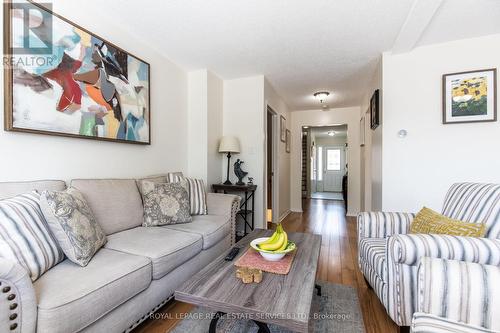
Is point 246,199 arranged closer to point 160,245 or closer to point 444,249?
point 160,245

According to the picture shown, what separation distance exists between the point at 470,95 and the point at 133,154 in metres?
3.48

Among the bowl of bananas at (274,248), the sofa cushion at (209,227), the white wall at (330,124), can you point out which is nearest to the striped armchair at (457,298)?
the bowl of bananas at (274,248)

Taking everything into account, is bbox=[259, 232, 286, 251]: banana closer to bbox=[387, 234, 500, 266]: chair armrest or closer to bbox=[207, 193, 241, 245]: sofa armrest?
bbox=[387, 234, 500, 266]: chair armrest

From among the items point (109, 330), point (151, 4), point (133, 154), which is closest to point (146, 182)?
point (133, 154)

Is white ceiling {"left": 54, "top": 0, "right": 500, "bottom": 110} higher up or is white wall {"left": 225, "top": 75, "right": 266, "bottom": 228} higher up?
white ceiling {"left": 54, "top": 0, "right": 500, "bottom": 110}

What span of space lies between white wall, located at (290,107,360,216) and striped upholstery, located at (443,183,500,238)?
335 cm

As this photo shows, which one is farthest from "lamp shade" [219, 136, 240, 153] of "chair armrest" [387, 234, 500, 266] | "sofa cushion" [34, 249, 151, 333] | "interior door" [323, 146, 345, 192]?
"interior door" [323, 146, 345, 192]

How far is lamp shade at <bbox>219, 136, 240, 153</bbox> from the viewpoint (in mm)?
3281

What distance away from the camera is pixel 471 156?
8.04ft

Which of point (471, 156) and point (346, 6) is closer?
point (346, 6)

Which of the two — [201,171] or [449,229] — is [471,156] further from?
[201,171]

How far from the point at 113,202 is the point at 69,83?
96 centimetres

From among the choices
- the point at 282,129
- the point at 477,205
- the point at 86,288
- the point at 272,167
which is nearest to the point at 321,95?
the point at 282,129

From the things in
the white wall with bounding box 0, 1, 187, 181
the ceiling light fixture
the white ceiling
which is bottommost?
the white wall with bounding box 0, 1, 187, 181
